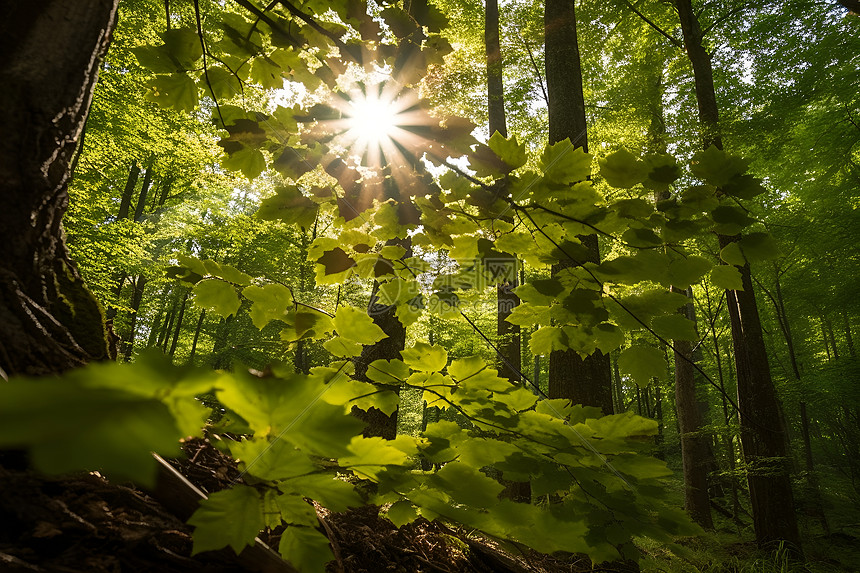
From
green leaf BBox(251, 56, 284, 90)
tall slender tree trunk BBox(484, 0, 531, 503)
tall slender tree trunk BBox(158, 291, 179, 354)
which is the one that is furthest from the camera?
tall slender tree trunk BBox(158, 291, 179, 354)

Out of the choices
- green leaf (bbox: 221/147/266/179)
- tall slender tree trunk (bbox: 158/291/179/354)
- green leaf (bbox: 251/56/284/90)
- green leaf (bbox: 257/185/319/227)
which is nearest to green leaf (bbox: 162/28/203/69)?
green leaf (bbox: 251/56/284/90)

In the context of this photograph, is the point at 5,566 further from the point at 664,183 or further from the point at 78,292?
the point at 664,183

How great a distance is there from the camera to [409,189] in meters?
1.43

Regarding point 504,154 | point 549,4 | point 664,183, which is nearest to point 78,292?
point 504,154

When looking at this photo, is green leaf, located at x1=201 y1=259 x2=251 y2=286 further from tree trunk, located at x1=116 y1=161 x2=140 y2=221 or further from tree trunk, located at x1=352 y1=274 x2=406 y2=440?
tree trunk, located at x1=116 y1=161 x2=140 y2=221

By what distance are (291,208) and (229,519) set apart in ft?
3.23

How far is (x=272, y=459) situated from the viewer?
68 centimetres

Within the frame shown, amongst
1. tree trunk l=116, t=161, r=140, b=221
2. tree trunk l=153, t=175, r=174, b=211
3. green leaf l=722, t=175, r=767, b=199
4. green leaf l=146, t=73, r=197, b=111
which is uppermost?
tree trunk l=153, t=175, r=174, b=211

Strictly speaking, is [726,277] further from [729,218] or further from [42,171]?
[42,171]

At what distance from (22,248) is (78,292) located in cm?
24

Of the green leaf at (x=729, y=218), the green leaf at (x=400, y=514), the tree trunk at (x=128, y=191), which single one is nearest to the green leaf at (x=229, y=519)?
the green leaf at (x=400, y=514)

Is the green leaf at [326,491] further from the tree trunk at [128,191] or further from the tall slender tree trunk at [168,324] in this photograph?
the tall slender tree trunk at [168,324]

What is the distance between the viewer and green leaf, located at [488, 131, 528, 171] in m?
1.23

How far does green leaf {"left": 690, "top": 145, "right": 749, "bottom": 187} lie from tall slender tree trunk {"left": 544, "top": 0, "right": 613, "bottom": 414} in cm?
230
